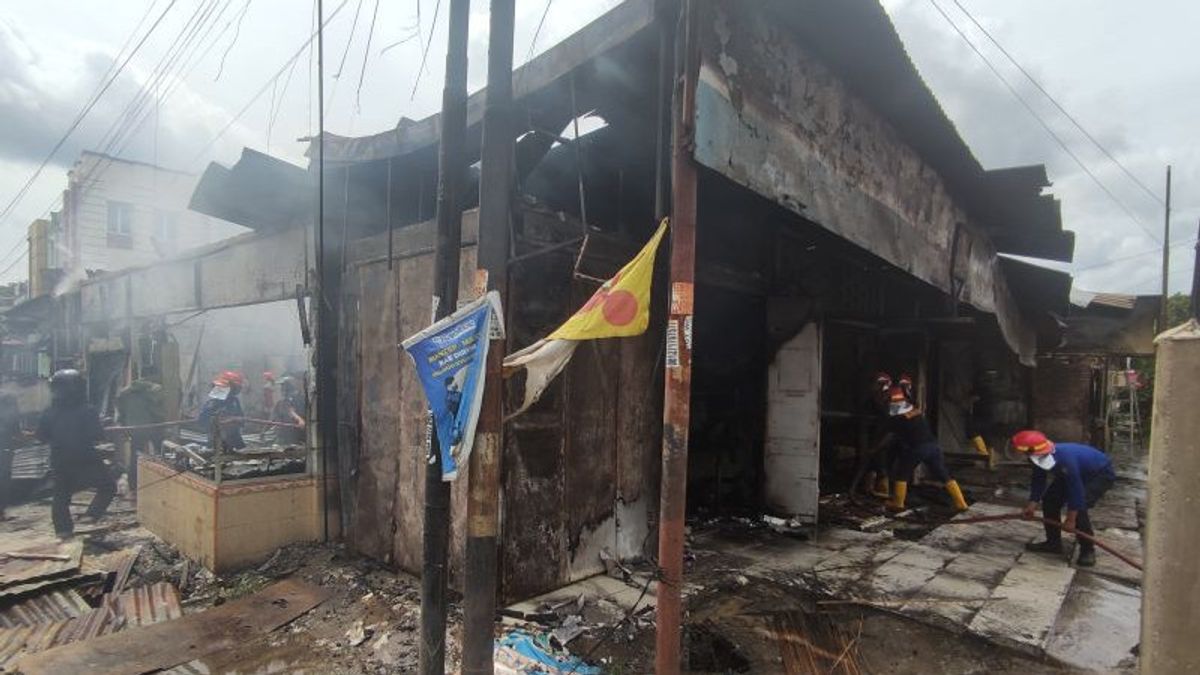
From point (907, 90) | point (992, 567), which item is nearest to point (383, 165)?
point (907, 90)

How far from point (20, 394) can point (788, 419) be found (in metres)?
17.0

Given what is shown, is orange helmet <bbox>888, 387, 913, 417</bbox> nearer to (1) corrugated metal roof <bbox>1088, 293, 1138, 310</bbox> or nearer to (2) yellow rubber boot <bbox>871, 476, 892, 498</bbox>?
(2) yellow rubber boot <bbox>871, 476, 892, 498</bbox>

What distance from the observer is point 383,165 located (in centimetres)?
662

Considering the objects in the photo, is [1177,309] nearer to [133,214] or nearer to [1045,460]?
[1045,460]

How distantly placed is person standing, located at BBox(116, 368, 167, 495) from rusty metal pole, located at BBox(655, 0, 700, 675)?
9.86m

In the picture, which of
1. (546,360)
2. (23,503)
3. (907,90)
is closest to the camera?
(546,360)

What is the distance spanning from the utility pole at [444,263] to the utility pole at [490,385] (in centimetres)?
22

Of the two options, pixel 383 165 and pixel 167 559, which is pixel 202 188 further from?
pixel 167 559

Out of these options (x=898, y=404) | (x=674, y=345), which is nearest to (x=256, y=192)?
(x=674, y=345)

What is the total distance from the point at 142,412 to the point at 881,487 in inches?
498

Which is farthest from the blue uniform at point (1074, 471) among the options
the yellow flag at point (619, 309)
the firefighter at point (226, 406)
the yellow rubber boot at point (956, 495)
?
the firefighter at point (226, 406)

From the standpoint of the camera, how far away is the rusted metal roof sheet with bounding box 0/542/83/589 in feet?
17.7

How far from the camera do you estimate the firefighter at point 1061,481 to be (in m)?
6.75

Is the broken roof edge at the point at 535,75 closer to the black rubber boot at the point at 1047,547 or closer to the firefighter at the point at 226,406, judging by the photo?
the firefighter at the point at 226,406
